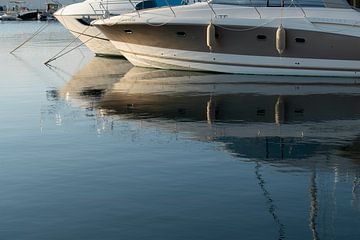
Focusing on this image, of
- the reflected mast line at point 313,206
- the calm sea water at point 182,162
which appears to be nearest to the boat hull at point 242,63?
the calm sea water at point 182,162

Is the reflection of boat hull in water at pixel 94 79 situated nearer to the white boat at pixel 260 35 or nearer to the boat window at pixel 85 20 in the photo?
the boat window at pixel 85 20

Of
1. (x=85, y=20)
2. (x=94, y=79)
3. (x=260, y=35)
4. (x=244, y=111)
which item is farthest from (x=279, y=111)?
(x=85, y=20)

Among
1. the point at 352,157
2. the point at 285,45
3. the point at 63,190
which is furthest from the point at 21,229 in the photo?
the point at 285,45

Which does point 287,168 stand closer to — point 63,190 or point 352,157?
point 352,157

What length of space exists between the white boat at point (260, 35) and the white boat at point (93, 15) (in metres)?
5.68

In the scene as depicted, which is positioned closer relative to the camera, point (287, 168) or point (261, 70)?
point (287, 168)

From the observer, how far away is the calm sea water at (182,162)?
318 inches

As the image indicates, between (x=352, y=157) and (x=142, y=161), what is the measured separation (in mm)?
3718

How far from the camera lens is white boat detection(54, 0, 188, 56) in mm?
31128

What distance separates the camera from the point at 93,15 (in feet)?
107

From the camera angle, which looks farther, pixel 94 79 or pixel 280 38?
pixel 94 79

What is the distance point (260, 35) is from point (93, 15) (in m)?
11.7

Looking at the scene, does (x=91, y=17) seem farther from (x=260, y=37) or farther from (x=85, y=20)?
(x=260, y=37)

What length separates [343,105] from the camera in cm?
1773
